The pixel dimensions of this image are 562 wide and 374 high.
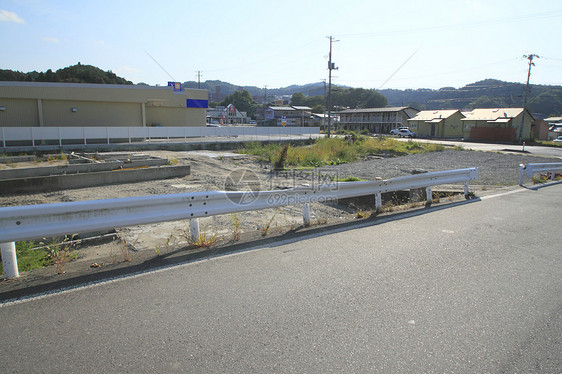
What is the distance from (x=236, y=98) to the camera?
13212 cm

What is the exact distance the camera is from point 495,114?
60094mm

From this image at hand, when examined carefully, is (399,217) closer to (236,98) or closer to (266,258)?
(266,258)

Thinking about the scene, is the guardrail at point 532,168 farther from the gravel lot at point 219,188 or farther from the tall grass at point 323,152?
the tall grass at point 323,152

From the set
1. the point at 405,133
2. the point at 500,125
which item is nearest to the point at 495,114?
the point at 500,125

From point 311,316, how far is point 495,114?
67261 mm

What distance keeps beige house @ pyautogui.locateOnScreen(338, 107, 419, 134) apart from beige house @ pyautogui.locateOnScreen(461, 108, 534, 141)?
2123 centimetres

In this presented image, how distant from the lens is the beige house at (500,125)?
5362 cm

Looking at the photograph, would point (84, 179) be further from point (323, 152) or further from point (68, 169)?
point (323, 152)

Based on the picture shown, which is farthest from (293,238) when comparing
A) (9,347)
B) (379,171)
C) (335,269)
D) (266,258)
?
(379,171)

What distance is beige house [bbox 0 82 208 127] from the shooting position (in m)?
30.2

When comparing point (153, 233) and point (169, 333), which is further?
point (153, 233)

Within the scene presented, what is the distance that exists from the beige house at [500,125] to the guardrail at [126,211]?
55.8 meters

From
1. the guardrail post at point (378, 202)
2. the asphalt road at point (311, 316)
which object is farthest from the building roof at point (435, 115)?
the asphalt road at point (311, 316)

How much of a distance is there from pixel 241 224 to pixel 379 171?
1161 centimetres
